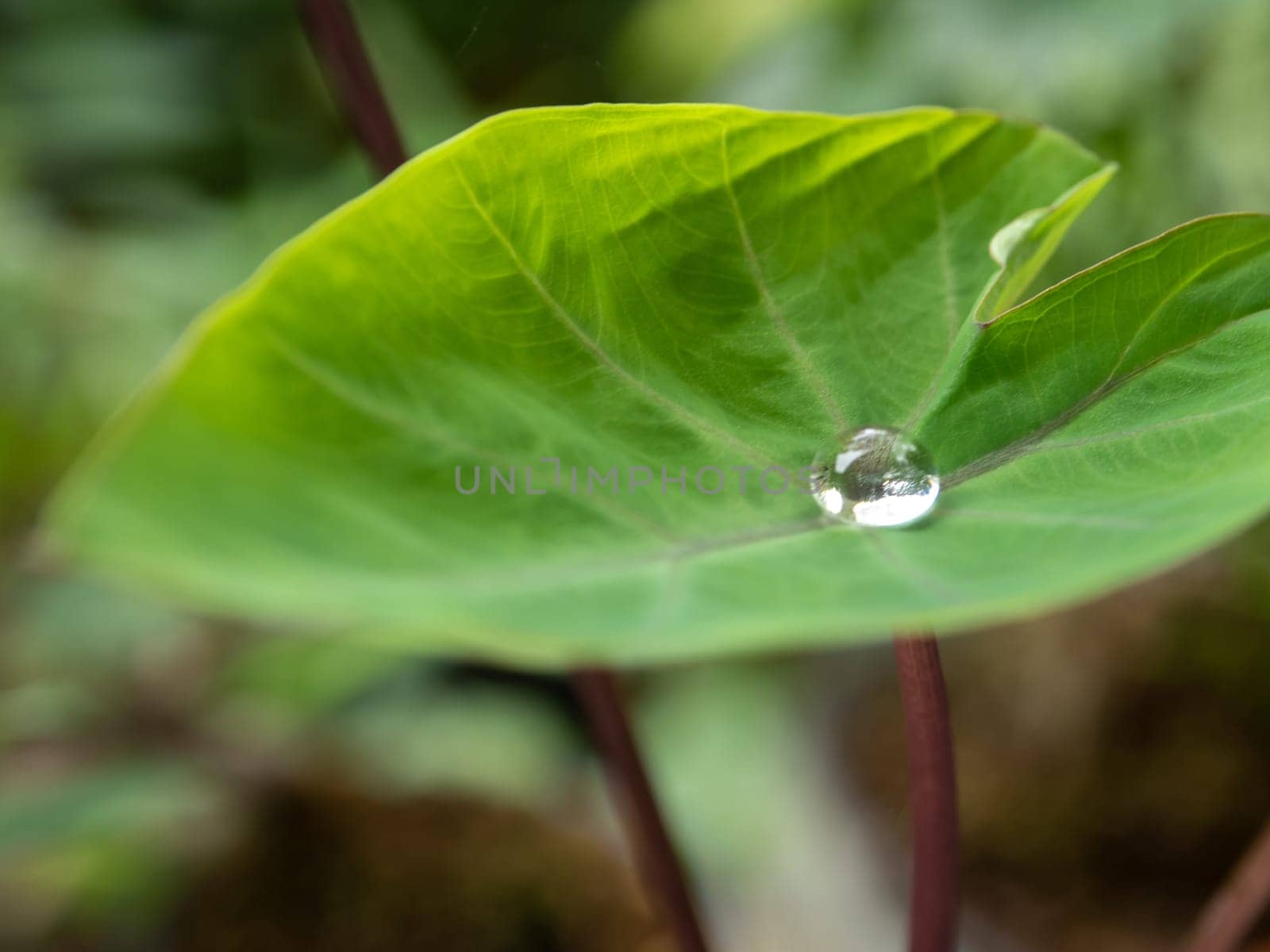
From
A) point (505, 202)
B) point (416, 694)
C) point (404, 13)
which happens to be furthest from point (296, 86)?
point (505, 202)

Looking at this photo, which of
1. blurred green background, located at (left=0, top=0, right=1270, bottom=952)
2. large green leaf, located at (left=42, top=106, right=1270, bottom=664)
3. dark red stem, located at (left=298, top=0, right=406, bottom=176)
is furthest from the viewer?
blurred green background, located at (left=0, top=0, right=1270, bottom=952)

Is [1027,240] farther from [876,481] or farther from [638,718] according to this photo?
[638,718]

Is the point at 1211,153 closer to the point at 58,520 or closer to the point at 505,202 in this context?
the point at 505,202

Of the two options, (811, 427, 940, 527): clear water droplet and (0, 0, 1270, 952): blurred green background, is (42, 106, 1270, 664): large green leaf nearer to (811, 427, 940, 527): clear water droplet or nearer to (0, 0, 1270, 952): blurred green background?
(811, 427, 940, 527): clear water droplet

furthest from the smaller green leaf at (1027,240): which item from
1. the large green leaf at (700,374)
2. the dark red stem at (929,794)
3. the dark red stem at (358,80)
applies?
the dark red stem at (358,80)

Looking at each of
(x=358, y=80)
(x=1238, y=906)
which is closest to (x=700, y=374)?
(x=358, y=80)

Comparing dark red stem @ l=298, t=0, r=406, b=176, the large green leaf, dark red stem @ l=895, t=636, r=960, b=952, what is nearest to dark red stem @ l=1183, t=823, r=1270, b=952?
dark red stem @ l=895, t=636, r=960, b=952

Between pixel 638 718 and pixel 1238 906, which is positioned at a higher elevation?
pixel 638 718
